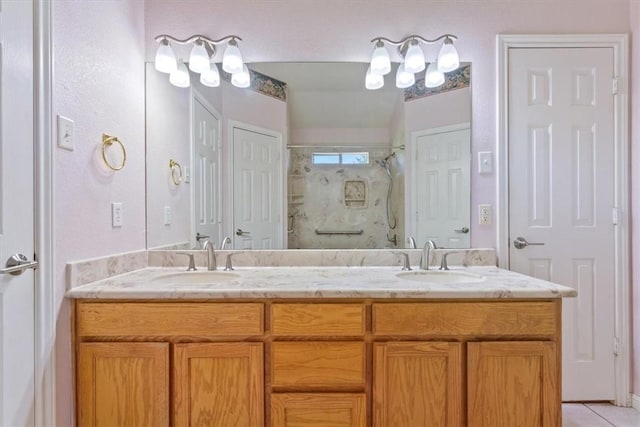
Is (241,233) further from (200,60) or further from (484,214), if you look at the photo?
(484,214)

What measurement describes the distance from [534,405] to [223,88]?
82.7 inches

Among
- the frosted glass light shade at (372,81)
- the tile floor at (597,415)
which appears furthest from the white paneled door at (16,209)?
the tile floor at (597,415)

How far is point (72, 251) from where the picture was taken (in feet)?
4.48

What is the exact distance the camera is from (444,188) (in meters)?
1.94

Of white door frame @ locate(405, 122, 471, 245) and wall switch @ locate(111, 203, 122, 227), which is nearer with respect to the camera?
wall switch @ locate(111, 203, 122, 227)

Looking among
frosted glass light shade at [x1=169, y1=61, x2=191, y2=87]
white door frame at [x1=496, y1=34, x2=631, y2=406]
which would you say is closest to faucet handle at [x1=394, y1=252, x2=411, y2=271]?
white door frame at [x1=496, y1=34, x2=631, y2=406]

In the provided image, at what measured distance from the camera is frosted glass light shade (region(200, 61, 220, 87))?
6.43 ft

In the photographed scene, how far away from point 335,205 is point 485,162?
0.87 metres

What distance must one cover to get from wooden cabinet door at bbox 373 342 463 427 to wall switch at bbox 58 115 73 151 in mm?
1405

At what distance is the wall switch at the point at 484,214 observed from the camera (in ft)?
6.39

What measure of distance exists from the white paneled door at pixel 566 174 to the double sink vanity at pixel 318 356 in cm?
74

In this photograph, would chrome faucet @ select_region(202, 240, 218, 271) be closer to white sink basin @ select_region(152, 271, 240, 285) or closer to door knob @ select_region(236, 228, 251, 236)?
white sink basin @ select_region(152, 271, 240, 285)

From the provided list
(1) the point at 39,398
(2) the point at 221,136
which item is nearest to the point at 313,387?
(1) the point at 39,398

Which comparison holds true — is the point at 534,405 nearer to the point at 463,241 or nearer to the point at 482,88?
the point at 463,241
